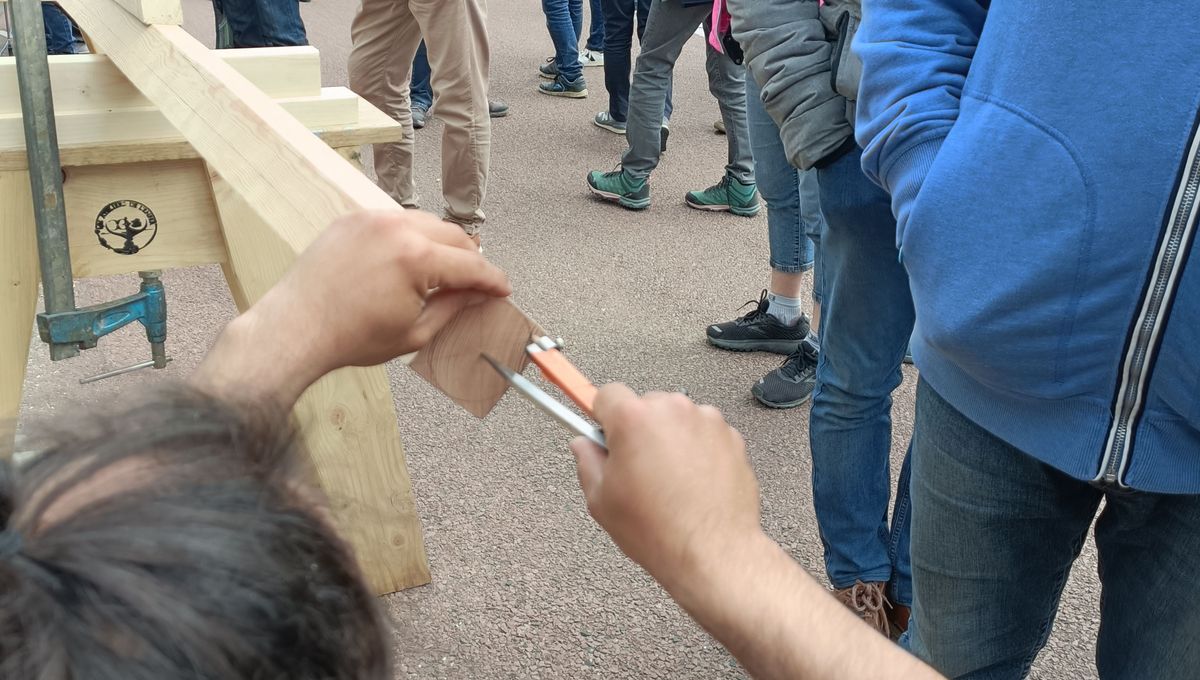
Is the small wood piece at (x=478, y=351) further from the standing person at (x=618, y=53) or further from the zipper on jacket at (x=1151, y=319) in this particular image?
the standing person at (x=618, y=53)

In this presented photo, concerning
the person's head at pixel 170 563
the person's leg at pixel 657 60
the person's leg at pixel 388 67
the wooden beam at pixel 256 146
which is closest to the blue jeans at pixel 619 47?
the person's leg at pixel 657 60

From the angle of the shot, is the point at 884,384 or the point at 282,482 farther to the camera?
the point at 884,384

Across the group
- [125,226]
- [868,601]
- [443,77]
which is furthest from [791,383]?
[125,226]

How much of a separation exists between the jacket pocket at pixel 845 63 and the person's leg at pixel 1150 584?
0.74 m

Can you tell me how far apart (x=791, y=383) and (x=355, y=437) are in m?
1.53

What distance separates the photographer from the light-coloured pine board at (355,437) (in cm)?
180

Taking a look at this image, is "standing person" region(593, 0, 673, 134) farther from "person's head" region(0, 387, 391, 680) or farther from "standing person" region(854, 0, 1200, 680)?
"person's head" region(0, 387, 391, 680)

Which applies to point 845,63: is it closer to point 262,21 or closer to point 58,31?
point 262,21

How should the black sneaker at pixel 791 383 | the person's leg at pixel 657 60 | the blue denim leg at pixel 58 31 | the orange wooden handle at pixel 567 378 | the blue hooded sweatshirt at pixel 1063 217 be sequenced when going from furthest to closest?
1. the blue denim leg at pixel 58 31
2. the person's leg at pixel 657 60
3. the black sneaker at pixel 791 383
4. the blue hooded sweatshirt at pixel 1063 217
5. the orange wooden handle at pixel 567 378

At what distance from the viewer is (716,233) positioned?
14.8 feet

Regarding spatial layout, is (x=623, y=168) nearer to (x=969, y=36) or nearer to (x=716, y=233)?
(x=716, y=233)

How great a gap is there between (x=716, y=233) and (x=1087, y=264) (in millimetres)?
3528

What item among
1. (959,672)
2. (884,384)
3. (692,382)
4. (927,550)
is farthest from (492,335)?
(692,382)

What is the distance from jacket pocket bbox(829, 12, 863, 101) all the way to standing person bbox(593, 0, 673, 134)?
12.1 feet
